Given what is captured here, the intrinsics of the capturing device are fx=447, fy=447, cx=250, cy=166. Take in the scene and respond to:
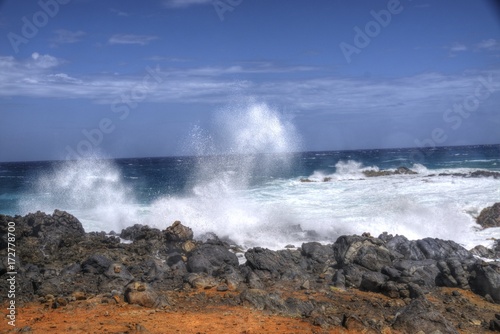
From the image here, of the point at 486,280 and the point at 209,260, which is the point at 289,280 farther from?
the point at 486,280

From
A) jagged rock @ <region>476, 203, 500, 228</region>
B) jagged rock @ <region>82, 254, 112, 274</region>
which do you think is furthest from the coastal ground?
jagged rock @ <region>476, 203, 500, 228</region>

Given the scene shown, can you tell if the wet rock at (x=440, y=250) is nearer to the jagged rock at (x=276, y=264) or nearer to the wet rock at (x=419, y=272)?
the wet rock at (x=419, y=272)

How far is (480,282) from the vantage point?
10.5 metres

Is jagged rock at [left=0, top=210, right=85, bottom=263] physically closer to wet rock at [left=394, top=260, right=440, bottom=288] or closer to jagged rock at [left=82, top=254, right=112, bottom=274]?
jagged rock at [left=82, top=254, right=112, bottom=274]

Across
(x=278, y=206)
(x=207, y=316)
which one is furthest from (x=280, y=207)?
(x=207, y=316)

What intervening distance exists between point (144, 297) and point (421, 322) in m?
5.13

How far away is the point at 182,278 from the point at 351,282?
4.06 m

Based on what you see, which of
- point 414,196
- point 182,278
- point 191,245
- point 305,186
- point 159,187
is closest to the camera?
point 182,278

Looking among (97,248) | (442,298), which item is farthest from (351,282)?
(97,248)

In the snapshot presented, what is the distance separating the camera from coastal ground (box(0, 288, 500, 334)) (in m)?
7.60

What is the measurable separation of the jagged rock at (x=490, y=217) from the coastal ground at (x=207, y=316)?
1026cm

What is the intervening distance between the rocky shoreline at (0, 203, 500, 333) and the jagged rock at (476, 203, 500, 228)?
4.23m

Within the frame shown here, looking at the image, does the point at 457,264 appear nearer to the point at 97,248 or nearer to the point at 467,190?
the point at 97,248

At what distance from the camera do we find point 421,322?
7.91 meters
